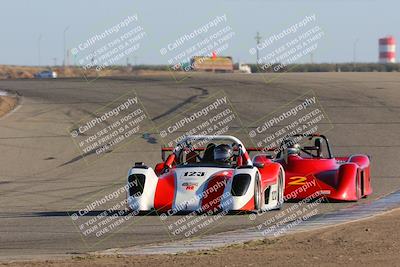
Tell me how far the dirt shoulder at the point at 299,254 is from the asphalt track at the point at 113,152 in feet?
4.58

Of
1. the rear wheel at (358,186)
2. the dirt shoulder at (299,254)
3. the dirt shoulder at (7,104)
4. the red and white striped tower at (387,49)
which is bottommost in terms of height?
the red and white striped tower at (387,49)

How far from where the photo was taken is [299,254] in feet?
34.9

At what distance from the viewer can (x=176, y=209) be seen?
15.4 m

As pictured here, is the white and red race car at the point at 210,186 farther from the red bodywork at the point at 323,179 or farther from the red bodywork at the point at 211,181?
the red bodywork at the point at 323,179

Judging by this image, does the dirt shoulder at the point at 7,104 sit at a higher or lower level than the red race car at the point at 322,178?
higher

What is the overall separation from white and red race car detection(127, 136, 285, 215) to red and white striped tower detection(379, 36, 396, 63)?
114767mm

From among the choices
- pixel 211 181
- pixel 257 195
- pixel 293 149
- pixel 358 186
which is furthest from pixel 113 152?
pixel 257 195

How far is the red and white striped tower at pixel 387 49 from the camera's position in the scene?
129m

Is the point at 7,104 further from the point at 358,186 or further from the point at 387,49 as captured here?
the point at 387,49

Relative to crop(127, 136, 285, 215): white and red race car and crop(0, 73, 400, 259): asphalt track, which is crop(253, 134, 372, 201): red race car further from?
crop(127, 136, 285, 215): white and red race car

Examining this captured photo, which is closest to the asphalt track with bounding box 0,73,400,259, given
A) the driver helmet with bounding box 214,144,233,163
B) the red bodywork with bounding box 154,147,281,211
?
the red bodywork with bounding box 154,147,281,211

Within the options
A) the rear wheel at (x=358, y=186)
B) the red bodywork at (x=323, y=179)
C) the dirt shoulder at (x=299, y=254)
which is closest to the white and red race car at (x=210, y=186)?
the red bodywork at (x=323, y=179)

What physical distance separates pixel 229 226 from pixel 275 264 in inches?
154

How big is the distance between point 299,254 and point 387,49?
121358mm
